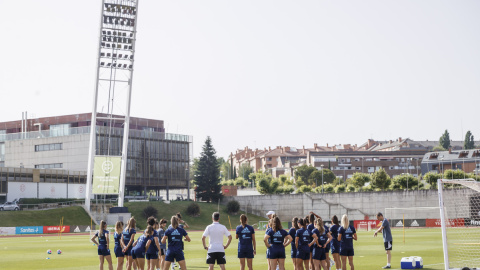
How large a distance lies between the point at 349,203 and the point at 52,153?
5106 cm

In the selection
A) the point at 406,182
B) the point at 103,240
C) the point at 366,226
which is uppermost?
the point at 406,182

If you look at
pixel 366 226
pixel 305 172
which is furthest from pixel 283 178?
pixel 366 226

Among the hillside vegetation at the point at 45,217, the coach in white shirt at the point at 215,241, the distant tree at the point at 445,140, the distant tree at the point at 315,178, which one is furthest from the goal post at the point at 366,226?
the distant tree at the point at 445,140

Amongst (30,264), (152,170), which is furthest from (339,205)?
(30,264)

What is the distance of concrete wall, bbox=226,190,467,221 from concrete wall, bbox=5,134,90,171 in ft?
83.8

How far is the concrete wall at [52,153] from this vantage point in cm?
10069

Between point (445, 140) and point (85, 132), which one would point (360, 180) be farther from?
point (445, 140)

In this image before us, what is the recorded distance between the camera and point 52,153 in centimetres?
10375

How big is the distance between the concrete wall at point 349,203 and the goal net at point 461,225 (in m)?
2.33

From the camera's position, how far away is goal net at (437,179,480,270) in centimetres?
1716

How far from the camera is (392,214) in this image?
82938 mm

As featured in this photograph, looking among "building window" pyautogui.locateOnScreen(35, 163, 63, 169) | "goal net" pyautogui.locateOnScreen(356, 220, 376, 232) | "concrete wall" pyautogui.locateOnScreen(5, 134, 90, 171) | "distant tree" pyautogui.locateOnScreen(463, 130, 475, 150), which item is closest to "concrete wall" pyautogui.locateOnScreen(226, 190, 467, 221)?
"goal net" pyautogui.locateOnScreen(356, 220, 376, 232)

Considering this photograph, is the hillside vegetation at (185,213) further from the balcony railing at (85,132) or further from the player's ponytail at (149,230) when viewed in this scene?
the player's ponytail at (149,230)

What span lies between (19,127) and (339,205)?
72.7 m
